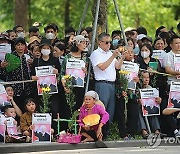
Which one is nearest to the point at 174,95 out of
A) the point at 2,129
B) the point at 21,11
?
the point at 2,129

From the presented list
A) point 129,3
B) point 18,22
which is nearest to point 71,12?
point 129,3

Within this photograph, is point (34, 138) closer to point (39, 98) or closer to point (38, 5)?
point (39, 98)

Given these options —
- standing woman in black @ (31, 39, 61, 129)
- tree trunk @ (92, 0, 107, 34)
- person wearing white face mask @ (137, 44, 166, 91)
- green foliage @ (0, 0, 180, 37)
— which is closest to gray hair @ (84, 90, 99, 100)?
standing woman in black @ (31, 39, 61, 129)

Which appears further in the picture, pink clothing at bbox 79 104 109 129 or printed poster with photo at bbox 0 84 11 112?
Result: printed poster with photo at bbox 0 84 11 112

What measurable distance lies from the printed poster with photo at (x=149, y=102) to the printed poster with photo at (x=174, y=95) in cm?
32

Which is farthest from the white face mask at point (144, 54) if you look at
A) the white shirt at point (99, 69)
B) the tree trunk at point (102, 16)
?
the tree trunk at point (102, 16)

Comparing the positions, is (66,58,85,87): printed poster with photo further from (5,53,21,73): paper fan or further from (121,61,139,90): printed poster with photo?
(5,53,21,73): paper fan

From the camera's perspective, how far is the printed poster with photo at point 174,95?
17.4 metres

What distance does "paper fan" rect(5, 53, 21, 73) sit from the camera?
17125 millimetres

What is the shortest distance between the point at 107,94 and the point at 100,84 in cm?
28

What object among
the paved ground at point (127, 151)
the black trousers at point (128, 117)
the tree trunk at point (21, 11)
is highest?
the tree trunk at point (21, 11)

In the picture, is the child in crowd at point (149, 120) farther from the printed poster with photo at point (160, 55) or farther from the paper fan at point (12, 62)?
the paper fan at point (12, 62)

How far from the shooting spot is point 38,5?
33844 mm

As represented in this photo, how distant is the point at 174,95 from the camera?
688 inches
